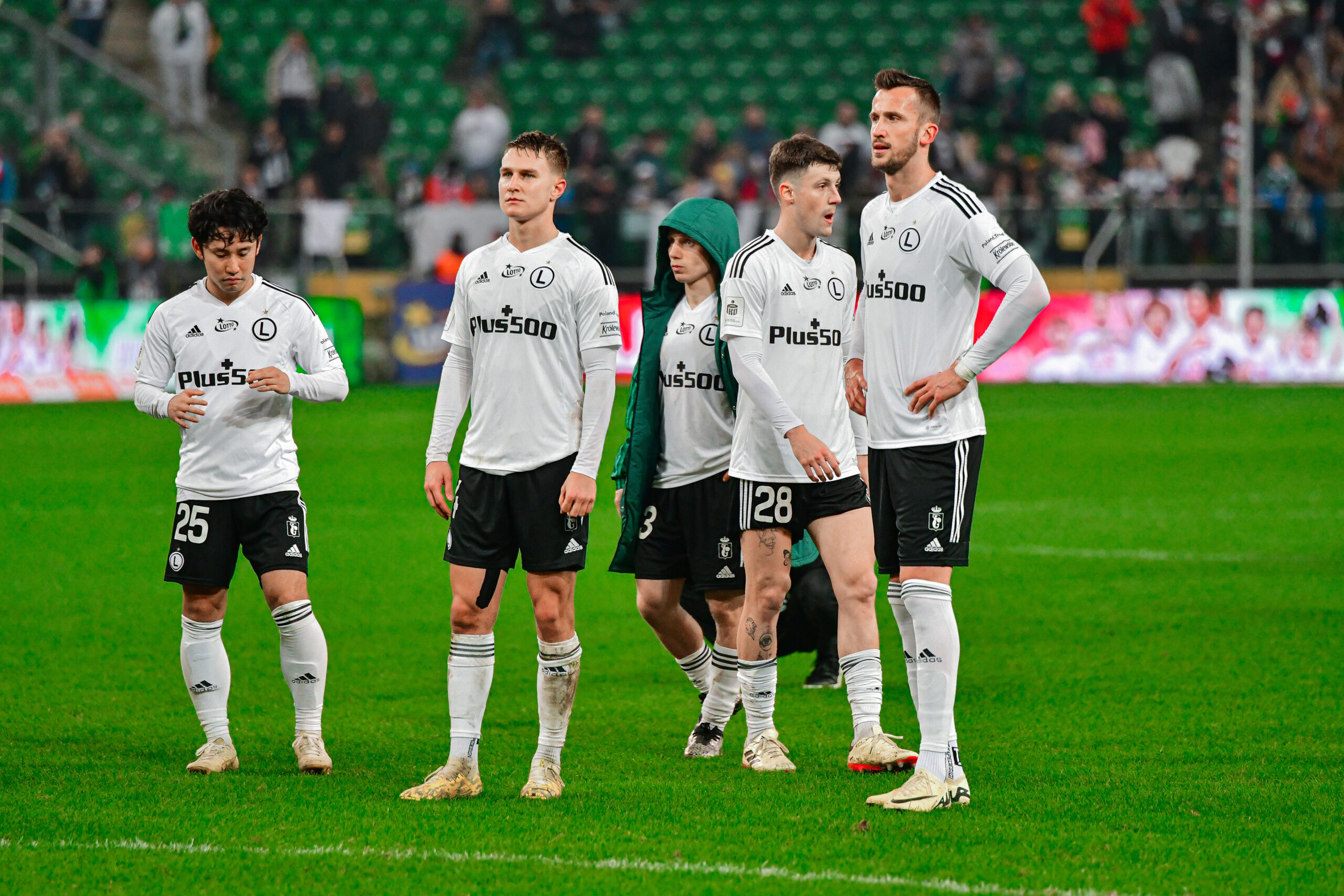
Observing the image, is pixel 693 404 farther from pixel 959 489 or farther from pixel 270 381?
pixel 270 381

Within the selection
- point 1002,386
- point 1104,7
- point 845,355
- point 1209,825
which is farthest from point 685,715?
point 1104,7

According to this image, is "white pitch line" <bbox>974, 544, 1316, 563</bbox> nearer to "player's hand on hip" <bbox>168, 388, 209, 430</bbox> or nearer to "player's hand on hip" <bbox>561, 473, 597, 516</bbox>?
"player's hand on hip" <bbox>561, 473, 597, 516</bbox>

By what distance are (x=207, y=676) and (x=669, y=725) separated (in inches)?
71.7

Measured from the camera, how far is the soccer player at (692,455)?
6.21 meters

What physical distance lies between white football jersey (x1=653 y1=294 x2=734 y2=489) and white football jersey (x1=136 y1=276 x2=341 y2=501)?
3.99 feet

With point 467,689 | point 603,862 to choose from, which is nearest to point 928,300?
point 467,689

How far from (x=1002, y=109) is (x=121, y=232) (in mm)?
12976

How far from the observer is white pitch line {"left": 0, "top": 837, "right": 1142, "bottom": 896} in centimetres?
434

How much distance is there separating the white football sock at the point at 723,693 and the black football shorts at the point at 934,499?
1.11 metres

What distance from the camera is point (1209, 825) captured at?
5.00 metres

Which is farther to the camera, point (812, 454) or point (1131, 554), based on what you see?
point (1131, 554)

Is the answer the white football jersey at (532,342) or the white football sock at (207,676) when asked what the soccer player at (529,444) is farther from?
the white football sock at (207,676)

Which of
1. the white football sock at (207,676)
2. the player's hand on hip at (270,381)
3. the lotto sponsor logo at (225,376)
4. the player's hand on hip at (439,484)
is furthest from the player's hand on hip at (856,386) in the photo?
the white football sock at (207,676)

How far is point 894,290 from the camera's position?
214 inches
